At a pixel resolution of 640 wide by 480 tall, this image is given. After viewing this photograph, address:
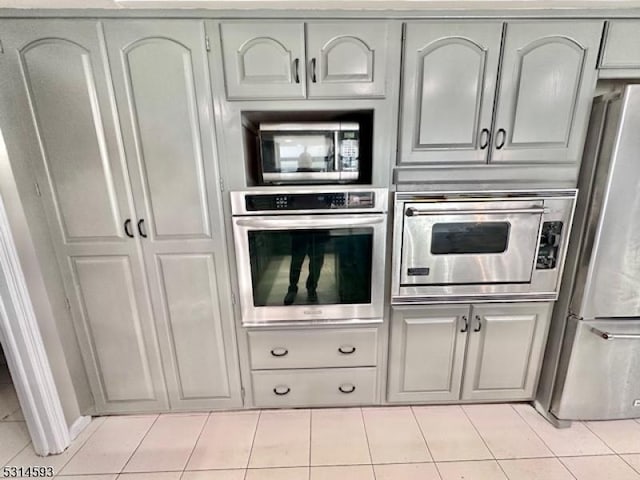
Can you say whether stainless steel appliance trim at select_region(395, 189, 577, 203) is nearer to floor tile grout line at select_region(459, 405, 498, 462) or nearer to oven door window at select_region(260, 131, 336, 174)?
oven door window at select_region(260, 131, 336, 174)

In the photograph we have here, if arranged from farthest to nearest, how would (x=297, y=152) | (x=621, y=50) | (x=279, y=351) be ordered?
1. (x=279, y=351)
2. (x=297, y=152)
3. (x=621, y=50)

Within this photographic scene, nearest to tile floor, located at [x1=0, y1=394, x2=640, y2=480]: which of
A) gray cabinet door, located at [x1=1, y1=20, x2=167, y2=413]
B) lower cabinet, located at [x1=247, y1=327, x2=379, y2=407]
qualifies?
lower cabinet, located at [x1=247, y1=327, x2=379, y2=407]

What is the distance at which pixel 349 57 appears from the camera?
4.14 ft

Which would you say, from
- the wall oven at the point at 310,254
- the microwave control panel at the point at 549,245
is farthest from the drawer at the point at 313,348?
the microwave control panel at the point at 549,245

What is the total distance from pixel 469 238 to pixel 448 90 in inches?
27.9

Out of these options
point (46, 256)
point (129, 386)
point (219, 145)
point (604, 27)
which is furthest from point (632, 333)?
point (46, 256)

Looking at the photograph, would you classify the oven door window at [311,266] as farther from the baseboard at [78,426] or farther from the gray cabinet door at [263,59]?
the baseboard at [78,426]

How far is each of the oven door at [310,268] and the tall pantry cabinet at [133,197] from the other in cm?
18

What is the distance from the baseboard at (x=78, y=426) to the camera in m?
1.53

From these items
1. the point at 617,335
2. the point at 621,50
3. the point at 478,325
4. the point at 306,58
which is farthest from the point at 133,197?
the point at 617,335

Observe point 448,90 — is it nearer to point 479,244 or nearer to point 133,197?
point 479,244

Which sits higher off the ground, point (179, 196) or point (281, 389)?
point (179, 196)

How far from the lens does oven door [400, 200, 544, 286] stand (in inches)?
53.7

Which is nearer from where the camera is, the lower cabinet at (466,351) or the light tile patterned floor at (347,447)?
the light tile patterned floor at (347,447)
